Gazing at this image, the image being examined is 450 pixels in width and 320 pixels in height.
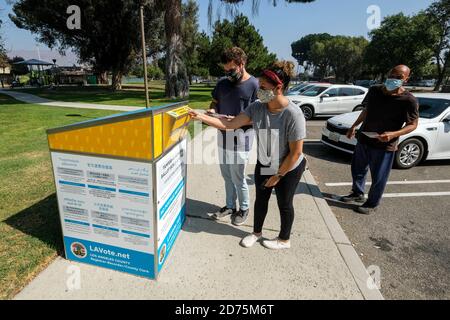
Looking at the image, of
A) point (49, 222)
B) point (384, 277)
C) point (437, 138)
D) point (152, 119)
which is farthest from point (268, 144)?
point (437, 138)

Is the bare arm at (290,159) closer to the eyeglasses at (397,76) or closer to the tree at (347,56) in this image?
the eyeglasses at (397,76)

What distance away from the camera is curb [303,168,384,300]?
2318mm

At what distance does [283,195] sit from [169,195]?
41.8 inches

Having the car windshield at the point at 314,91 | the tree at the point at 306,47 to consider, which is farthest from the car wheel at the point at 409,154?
the tree at the point at 306,47

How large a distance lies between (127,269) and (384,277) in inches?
91.7

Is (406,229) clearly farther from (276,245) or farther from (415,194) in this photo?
(276,245)

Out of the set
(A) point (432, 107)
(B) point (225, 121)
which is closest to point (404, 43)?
(A) point (432, 107)

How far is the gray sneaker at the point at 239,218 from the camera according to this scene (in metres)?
3.31

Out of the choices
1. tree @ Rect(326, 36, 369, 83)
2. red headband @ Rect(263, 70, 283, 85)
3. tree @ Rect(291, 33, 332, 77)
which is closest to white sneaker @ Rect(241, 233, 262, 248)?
red headband @ Rect(263, 70, 283, 85)

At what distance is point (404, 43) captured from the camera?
1417 inches

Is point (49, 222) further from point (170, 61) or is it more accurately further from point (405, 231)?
point (170, 61)

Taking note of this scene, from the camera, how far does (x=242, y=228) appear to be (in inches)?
128

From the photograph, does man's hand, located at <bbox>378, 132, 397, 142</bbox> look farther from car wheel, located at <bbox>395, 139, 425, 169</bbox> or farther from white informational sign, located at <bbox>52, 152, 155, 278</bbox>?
white informational sign, located at <bbox>52, 152, 155, 278</bbox>

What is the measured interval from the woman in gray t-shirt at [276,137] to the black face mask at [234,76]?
1.25ft
